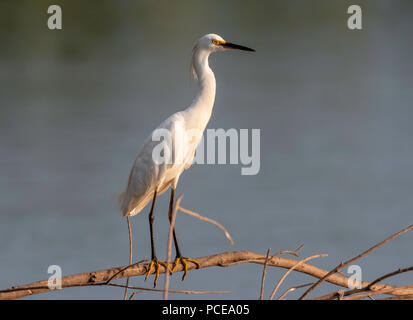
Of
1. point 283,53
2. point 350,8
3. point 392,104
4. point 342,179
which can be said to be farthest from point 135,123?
point 350,8

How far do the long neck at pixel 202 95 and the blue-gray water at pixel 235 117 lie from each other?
75cm

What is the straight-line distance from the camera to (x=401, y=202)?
6984mm

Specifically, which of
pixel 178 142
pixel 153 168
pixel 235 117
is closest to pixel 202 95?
pixel 178 142

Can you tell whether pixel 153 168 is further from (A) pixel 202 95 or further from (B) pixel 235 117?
(B) pixel 235 117

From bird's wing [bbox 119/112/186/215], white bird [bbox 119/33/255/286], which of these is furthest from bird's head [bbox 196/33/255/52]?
bird's wing [bbox 119/112/186/215]

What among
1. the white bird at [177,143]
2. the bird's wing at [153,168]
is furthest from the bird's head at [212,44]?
the bird's wing at [153,168]

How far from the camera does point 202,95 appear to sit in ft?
13.1

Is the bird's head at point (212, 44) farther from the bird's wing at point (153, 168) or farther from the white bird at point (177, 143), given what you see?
the bird's wing at point (153, 168)

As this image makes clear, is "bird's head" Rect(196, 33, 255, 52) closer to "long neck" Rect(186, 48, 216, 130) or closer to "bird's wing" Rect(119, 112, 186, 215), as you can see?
"long neck" Rect(186, 48, 216, 130)

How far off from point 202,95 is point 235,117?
5.57m

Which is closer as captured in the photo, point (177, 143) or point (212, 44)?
point (177, 143)

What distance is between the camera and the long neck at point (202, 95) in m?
3.98
